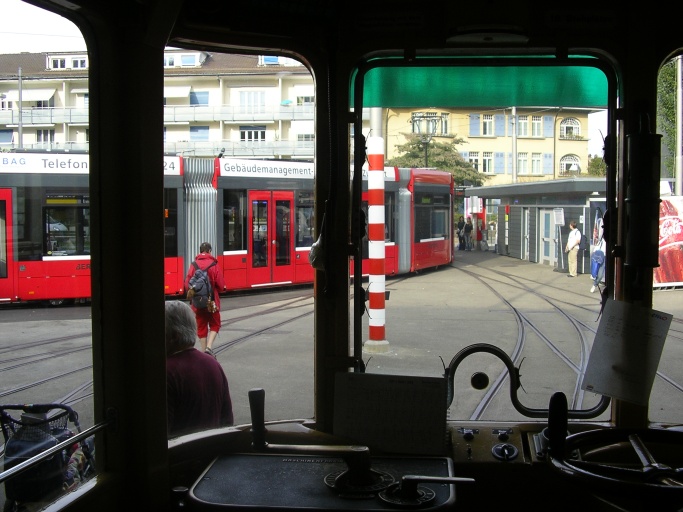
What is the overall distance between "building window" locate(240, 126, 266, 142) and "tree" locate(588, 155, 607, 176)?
130cm

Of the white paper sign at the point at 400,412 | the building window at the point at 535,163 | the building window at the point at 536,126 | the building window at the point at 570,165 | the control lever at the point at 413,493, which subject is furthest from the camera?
the building window at the point at 535,163

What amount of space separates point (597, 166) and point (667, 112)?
1.02ft

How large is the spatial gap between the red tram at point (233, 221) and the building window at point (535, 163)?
1.62ft

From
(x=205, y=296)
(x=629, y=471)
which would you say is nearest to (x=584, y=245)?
(x=205, y=296)

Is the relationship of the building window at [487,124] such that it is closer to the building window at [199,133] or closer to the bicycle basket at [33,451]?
the building window at [199,133]

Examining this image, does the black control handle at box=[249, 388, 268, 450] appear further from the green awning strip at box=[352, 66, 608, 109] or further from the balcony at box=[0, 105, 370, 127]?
the green awning strip at box=[352, 66, 608, 109]

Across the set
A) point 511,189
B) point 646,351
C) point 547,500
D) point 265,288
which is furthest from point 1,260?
point 265,288

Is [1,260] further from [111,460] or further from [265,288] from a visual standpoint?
[265,288]

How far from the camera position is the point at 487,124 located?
120 inches

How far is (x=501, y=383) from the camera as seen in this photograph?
3264mm

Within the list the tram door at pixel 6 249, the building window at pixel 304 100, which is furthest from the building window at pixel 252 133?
the tram door at pixel 6 249

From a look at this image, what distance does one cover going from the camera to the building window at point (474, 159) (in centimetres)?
317

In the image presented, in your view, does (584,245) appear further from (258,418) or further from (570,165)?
(258,418)

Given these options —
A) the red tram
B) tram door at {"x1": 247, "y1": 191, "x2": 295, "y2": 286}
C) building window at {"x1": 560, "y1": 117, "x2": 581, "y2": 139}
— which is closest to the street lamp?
the red tram
